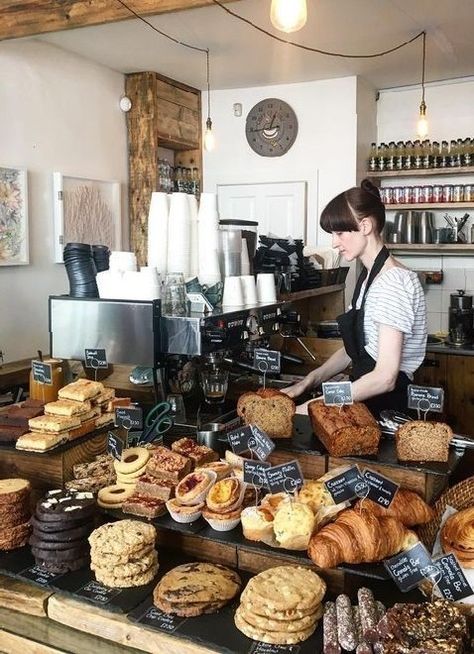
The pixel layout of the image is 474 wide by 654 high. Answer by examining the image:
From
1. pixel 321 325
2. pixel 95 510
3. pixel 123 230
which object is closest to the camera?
pixel 95 510

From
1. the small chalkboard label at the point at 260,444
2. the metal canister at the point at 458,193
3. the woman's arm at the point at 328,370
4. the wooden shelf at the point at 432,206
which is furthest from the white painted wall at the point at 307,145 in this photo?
the small chalkboard label at the point at 260,444

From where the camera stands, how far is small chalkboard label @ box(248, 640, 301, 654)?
152cm

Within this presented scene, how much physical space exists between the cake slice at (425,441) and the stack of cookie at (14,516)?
1.17 m

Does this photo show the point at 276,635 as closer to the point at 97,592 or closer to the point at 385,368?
the point at 97,592

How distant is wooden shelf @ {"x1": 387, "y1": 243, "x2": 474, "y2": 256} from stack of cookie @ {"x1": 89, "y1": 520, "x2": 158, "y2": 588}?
4676mm

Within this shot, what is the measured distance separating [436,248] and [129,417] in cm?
430

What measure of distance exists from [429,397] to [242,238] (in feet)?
4.86

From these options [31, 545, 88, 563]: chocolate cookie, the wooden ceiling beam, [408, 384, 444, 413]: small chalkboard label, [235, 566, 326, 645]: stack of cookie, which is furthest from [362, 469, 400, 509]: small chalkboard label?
the wooden ceiling beam

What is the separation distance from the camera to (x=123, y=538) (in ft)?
5.87

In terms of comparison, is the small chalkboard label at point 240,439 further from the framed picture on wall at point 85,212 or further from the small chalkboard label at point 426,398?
the framed picture on wall at point 85,212

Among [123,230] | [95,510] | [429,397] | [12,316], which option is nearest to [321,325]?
[123,230]

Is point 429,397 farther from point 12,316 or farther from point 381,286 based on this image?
point 12,316

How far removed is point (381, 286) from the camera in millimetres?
2551

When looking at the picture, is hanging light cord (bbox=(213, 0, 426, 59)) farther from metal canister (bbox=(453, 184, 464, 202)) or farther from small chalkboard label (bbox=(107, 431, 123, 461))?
small chalkboard label (bbox=(107, 431, 123, 461))
